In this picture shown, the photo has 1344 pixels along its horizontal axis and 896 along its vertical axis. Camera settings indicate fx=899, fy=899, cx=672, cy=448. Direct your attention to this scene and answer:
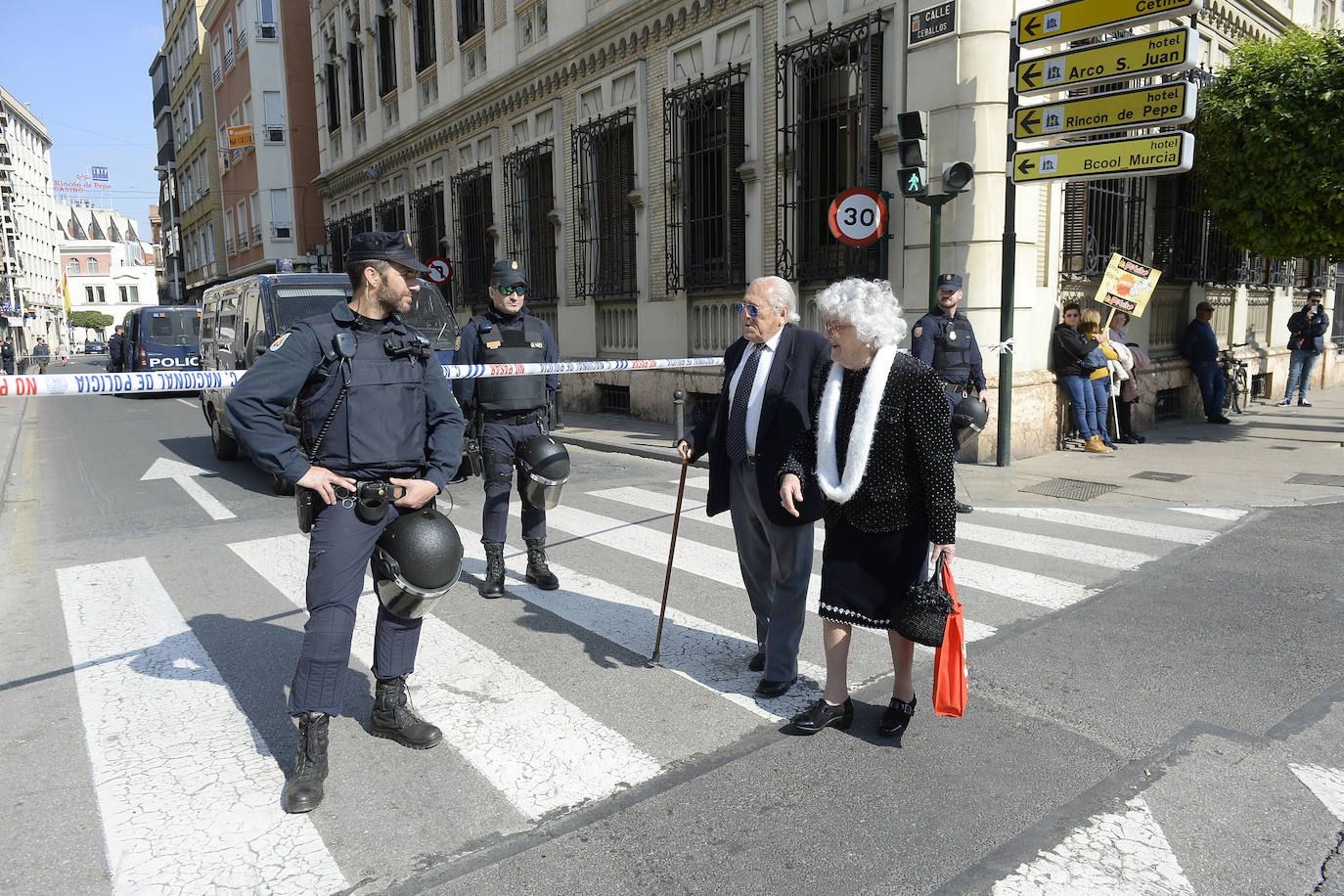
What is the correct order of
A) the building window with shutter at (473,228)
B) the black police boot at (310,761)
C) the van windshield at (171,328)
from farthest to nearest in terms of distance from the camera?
the van windshield at (171,328), the building window with shutter at (473,228), the black police boot at (310,761)

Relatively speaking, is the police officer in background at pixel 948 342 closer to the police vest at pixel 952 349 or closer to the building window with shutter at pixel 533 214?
the police vest at pixel 952 349

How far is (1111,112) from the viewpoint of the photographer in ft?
30.1

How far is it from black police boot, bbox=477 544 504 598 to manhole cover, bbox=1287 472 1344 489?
7.80m

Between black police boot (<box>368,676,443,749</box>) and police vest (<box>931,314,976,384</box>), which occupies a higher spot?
police vest (<box>931,314,976,384</box>)

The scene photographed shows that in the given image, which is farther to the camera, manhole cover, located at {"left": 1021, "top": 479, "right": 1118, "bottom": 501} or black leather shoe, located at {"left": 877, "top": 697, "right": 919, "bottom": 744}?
manhole cover, located at {"left": 1021, "top": 479, "right": 1118, "bottom": 501}

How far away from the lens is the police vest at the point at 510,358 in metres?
5.82

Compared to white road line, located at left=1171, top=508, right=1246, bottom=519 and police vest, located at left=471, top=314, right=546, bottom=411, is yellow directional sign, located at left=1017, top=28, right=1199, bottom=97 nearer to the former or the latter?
white road line, located at left=1171, top=508, right=1246, bottom=519

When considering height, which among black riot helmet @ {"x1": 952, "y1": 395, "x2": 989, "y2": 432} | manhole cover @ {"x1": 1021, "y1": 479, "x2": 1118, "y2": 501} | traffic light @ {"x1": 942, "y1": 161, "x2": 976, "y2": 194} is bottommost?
manhole cover @ {"x1": 1021, "y1": 479, "x2": 1118, "y2": 501}

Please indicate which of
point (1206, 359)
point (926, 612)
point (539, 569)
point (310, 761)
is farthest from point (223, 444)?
point (1206, 359)

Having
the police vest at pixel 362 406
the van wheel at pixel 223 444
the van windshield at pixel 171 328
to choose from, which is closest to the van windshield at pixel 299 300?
the van wheel at pixel 223 444

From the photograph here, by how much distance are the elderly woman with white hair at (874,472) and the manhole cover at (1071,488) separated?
563 centimetres

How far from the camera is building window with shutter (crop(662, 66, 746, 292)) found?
13047 millimetres

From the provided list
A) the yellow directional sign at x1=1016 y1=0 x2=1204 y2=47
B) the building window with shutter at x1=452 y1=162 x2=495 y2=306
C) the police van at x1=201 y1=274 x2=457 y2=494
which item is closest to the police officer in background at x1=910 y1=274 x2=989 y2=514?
the yellow directional sign at x1=1016 y1=0 x2=1204 y2=47

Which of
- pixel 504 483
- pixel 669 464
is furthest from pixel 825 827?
pixel 669 464
